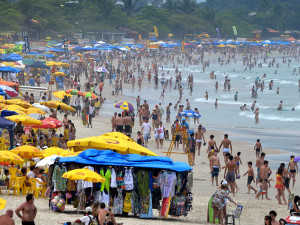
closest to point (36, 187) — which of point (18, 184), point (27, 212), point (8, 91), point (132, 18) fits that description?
point (18, 184)

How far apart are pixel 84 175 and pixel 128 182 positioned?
1125 millimetres

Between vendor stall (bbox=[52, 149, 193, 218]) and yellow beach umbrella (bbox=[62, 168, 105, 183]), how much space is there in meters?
0.52

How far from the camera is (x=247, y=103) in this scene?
42.3m

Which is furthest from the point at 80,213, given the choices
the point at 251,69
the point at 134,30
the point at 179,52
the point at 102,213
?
the point at 134,30

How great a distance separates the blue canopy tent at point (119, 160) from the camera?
37.8 feet

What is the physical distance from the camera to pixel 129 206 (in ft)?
38.3

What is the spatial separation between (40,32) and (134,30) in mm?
21532

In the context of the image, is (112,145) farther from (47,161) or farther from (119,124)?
(119,124)

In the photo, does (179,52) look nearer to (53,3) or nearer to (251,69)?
(251,69)

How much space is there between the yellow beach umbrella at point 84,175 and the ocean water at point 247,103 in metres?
14.2

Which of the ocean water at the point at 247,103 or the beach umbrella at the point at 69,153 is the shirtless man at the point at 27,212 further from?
the ocean water at the point at 247,103

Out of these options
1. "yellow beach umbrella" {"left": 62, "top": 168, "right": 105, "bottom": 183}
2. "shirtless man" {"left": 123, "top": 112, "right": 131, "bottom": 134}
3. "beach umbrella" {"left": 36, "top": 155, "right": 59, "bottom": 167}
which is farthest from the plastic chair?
"yellow beach umbrella" {"left": 62, "top": 168, "right": 105, "bottom": 183}

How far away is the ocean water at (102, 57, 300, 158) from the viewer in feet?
91.8

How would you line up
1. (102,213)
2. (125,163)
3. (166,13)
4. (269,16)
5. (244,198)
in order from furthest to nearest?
1. (269,16)
2. (166,13)
3. (244,198)
4. (125,163)
5. (102,213)
